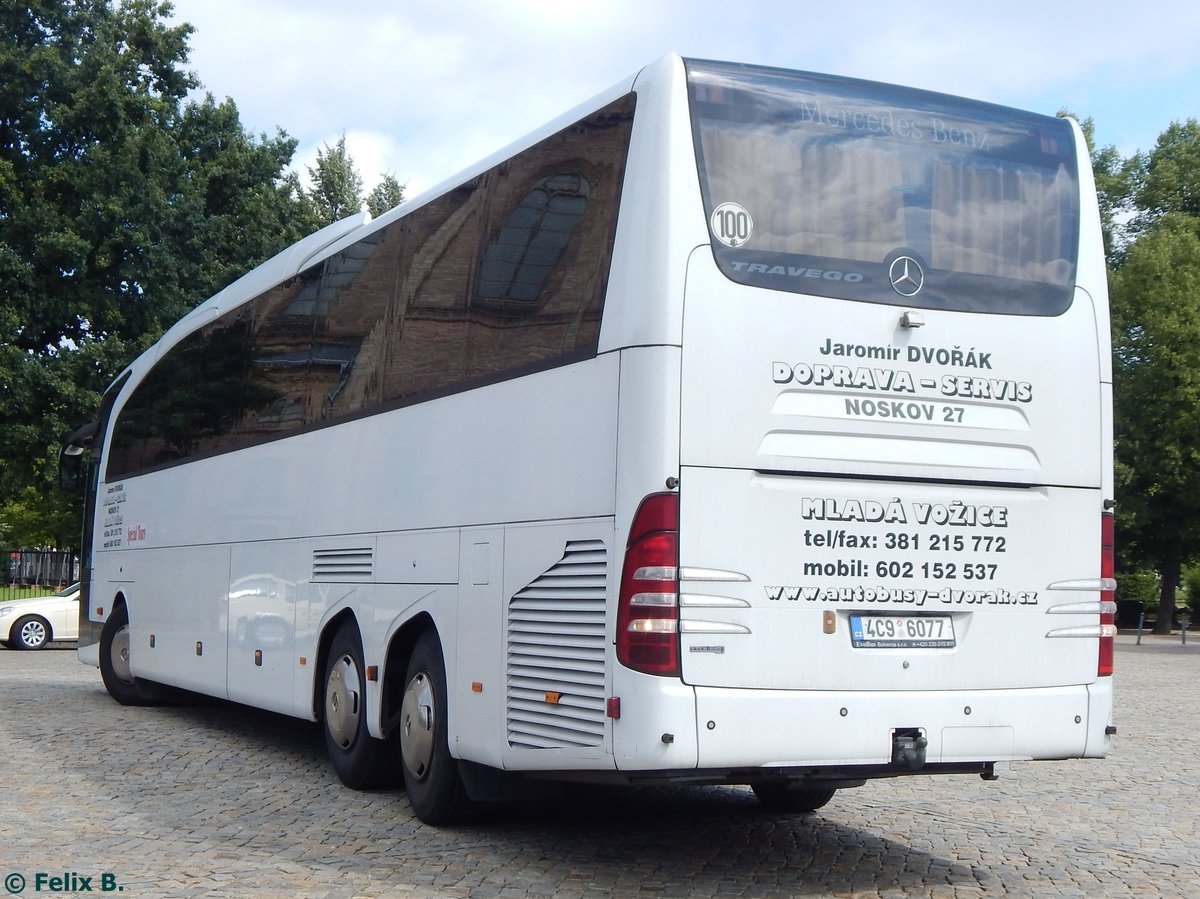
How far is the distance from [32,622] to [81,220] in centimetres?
852

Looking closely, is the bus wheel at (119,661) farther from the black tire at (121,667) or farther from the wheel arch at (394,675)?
the wheel arch at (394,675)

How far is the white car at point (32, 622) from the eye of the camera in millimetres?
28672

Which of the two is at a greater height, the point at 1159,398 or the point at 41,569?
the point at 1159,398

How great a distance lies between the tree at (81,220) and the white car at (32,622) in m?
4.09

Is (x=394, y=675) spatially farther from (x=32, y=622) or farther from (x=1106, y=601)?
(x=32, y=622)

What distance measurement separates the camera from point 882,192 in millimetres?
7656

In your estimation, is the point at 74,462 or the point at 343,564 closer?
the point at 343,564

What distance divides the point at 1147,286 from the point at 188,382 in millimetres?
32816

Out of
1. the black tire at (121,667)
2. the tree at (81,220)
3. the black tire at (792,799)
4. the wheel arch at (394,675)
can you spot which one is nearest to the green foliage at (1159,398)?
the tree at (81,220)

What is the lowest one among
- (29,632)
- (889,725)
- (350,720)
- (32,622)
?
(29,632)

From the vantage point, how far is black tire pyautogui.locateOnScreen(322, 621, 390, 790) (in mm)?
10258

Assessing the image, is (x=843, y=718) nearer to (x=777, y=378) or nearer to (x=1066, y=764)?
(x=777, y=378)

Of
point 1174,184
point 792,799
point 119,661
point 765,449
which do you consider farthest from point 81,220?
point 1174,184

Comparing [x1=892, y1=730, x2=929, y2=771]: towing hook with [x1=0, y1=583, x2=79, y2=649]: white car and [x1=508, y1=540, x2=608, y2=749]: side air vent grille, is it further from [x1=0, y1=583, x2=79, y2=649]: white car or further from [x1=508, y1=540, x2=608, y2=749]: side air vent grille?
[x1=0, y1=583, x2=79, y2=649]: white car
